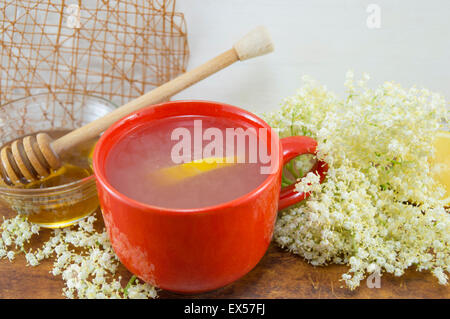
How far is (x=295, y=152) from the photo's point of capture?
706 millimetres

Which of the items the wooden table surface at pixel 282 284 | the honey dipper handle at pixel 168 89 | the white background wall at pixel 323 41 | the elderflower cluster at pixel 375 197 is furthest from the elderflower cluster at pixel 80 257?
the white background wall at pixel 323 41

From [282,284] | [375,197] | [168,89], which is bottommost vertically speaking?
[282,284]

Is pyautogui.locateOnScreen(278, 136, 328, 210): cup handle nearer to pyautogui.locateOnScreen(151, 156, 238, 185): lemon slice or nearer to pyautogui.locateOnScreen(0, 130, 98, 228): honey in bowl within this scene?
pyautogui.locateOnScreen(151, 156, 238, 185): lemon slice

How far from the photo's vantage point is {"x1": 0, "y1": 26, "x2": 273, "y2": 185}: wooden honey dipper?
0.82 m

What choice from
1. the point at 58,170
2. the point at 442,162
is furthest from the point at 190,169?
the point at 442,162

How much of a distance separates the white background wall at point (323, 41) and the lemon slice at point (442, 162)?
260 mm

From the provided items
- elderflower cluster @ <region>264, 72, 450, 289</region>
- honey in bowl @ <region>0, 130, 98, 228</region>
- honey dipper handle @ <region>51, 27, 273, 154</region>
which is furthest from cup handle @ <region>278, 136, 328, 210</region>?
honey in bowl @ <region>0, 130, 98, 228</region>

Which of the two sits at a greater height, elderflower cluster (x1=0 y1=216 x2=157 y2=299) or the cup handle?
the cup handle

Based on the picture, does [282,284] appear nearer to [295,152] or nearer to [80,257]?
[295,152]

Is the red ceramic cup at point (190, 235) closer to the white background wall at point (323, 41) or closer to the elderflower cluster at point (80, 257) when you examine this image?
the elderflower cluster at point (80, 257)

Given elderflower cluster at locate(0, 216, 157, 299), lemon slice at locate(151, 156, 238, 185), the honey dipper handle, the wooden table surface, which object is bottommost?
the wooden table surface

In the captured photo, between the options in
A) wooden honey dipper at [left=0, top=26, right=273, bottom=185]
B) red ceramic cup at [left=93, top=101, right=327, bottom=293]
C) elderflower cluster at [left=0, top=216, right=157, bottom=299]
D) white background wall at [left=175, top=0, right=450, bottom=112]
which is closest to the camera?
red ceramic cup at [left=93, top=101, right=327, bottom=293]

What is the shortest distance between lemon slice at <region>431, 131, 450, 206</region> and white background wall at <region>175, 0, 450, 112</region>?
260 millimetres

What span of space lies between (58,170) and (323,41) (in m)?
0.63
